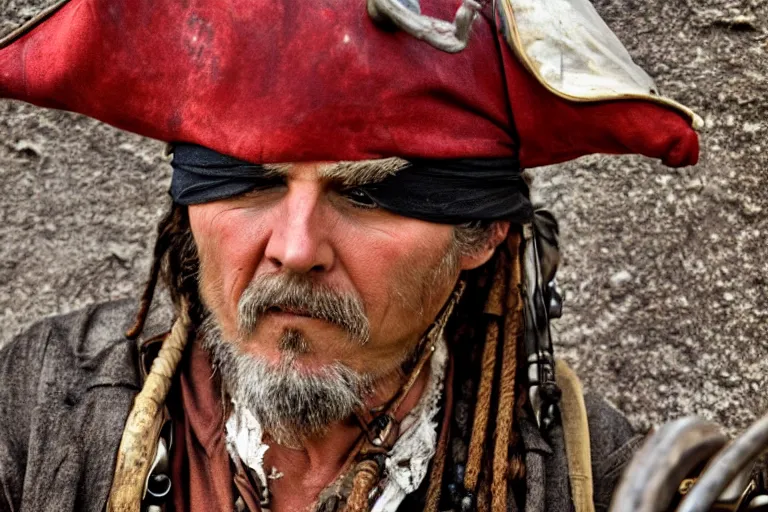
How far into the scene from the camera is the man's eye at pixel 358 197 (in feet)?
6.40

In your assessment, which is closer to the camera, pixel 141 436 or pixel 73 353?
pixel 141 436

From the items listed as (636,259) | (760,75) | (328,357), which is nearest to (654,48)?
(760,75)

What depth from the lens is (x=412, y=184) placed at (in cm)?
196

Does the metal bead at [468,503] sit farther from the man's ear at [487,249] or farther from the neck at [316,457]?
the man's ear at [487,249]

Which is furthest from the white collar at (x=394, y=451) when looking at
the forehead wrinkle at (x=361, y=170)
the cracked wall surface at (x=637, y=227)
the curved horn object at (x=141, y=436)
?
the cracked wall surface at (x=637, y=227)

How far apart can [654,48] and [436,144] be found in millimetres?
1238

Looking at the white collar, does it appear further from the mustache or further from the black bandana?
the black bandana

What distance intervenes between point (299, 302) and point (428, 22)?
54 centimetres

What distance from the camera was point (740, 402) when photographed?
2.86 metres

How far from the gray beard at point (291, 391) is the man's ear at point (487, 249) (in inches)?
12.1

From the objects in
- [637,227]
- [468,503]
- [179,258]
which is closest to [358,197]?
[179,258]

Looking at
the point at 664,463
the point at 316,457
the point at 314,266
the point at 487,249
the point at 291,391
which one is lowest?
the point at 316,457

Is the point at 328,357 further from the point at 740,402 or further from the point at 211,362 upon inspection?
the point at 740,402

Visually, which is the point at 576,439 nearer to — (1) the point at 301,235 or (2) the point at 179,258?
(1) the point at 301,235
